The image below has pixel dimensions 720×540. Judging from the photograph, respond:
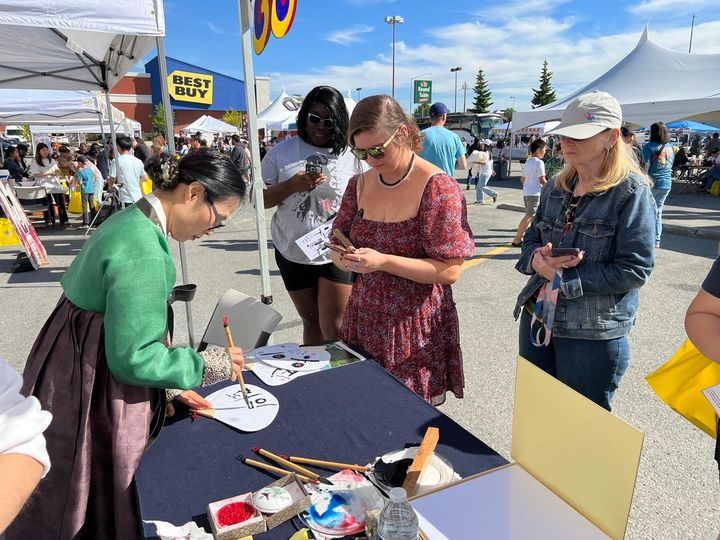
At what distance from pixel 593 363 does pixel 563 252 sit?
436mm

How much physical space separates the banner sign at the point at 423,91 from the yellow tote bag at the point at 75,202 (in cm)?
2755

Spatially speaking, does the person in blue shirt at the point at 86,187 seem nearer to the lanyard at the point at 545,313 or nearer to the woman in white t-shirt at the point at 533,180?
the woman in white t-shirt at the point at 533,180

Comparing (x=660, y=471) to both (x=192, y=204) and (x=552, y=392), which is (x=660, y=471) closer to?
(x=552, y=392)

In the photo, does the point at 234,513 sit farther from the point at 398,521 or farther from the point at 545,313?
the point at 545,313

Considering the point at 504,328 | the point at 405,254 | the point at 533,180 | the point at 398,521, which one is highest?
the point at 533,180

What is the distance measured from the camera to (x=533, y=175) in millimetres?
6906

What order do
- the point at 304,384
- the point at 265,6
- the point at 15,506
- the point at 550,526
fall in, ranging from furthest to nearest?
the point at 265,6
the point at 304,384
the point at 550,526
the point at 15,506

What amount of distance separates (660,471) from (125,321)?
8.26 ft

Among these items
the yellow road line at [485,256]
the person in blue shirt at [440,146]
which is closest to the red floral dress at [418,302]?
the person in blue shirt at [440,146]

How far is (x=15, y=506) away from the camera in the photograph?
769 mm

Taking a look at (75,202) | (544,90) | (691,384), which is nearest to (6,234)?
(75,202)

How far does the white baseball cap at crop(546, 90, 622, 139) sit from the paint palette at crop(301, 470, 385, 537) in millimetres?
1298

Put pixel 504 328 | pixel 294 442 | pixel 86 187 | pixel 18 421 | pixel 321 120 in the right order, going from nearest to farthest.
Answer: pixel 18 421 → pixel 294 442 → pixel 321 120 → pixel 504 328 → pixel 86 187

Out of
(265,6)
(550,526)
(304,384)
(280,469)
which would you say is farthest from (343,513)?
(265,6)
